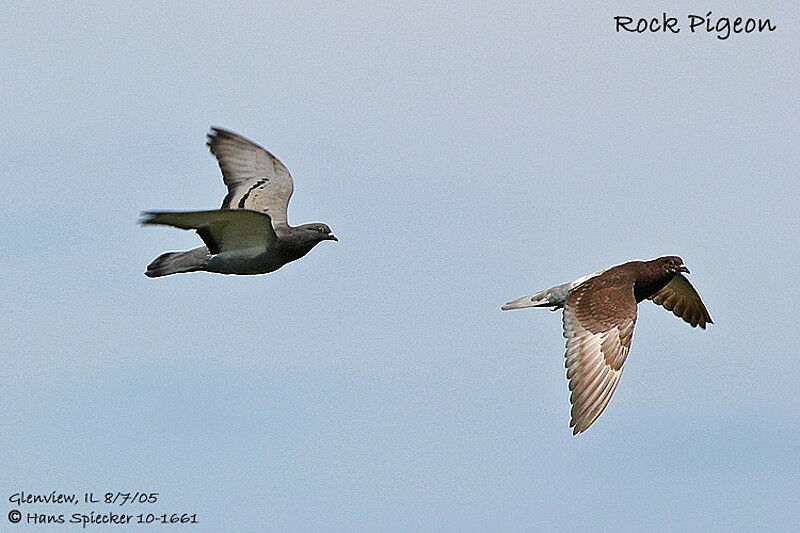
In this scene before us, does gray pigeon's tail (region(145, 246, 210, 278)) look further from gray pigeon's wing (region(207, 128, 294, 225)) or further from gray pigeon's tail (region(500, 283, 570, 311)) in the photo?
gray pigeon's tail (region(500, 283, 570, 311))

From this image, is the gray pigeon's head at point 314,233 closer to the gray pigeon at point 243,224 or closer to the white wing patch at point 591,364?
the gray pigeon at point 243,224

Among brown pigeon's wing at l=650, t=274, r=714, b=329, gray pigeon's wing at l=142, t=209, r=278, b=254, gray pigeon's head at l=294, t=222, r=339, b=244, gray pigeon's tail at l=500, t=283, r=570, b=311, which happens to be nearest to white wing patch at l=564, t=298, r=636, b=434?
gray pigeon's tail at l=500, t=283, r=570, b=311

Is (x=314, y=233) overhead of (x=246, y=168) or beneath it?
beneath

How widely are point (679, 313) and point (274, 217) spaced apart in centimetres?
600

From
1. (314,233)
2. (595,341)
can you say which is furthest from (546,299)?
(314,233)

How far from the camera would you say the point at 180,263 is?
1988cm

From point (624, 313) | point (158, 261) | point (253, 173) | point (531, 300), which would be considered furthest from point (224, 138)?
point (624, 313)

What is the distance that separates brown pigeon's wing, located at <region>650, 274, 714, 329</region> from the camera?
22375 millimetres

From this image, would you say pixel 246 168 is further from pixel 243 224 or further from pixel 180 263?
pixel 243 224

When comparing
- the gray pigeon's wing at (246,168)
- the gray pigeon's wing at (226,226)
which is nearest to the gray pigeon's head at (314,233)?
the gray pigeon's wing at (226,226)

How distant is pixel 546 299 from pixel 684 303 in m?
2.80

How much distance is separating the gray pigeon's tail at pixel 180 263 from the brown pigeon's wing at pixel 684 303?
663 centimetres

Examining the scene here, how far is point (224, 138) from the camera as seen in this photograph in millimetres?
22125

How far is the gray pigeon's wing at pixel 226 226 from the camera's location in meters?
17.9
